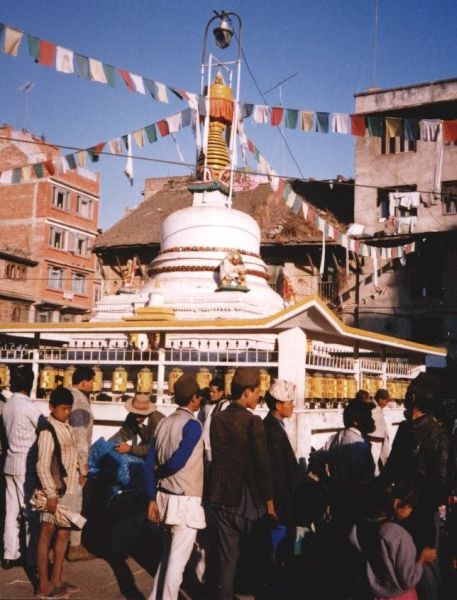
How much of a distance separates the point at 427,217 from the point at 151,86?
59.0 ft

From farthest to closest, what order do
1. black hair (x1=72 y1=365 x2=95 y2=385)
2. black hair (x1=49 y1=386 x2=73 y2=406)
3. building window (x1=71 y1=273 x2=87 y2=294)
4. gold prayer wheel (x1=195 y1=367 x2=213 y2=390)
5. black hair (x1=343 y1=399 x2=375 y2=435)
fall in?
1. building window (x1=71 y1=273 x2=87 y2=294)
2. gold prayer wheel (x1=195 y1=367 x2=213 y2=390)
3. black hair (x1=72 y1=365 x2=95 y2=385)
4. black hair (x1=343 y1=399 x2=375 y2=435)
5. black hair (x1=49 y1=386 x2=73 y2=406)

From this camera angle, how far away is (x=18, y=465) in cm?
611

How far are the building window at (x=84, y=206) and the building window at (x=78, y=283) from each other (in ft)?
12.1

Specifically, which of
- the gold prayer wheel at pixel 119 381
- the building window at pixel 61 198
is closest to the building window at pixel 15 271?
the building window at pixel 61 198

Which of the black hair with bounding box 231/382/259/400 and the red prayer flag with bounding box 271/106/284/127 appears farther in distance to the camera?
the red prayer flag with bounding box 271/106/284/127

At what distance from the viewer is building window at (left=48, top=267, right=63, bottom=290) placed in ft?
116

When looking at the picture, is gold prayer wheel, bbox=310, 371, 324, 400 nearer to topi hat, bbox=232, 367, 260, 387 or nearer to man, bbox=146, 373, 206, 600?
topi hat, bbox=232, 367, 260, 387

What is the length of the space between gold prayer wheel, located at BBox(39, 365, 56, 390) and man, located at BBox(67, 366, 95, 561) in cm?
433

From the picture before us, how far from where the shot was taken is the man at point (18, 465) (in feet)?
19.8

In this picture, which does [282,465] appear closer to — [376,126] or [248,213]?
[376,126]

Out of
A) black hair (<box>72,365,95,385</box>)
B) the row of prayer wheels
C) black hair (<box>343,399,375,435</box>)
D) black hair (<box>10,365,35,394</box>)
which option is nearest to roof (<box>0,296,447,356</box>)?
the row of prayer wheels

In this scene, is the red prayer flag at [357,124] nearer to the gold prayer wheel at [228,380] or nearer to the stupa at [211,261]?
the stupa at [211,261]

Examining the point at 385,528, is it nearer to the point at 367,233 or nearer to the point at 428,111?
the point at 367,233

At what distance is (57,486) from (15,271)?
97.6 feet
